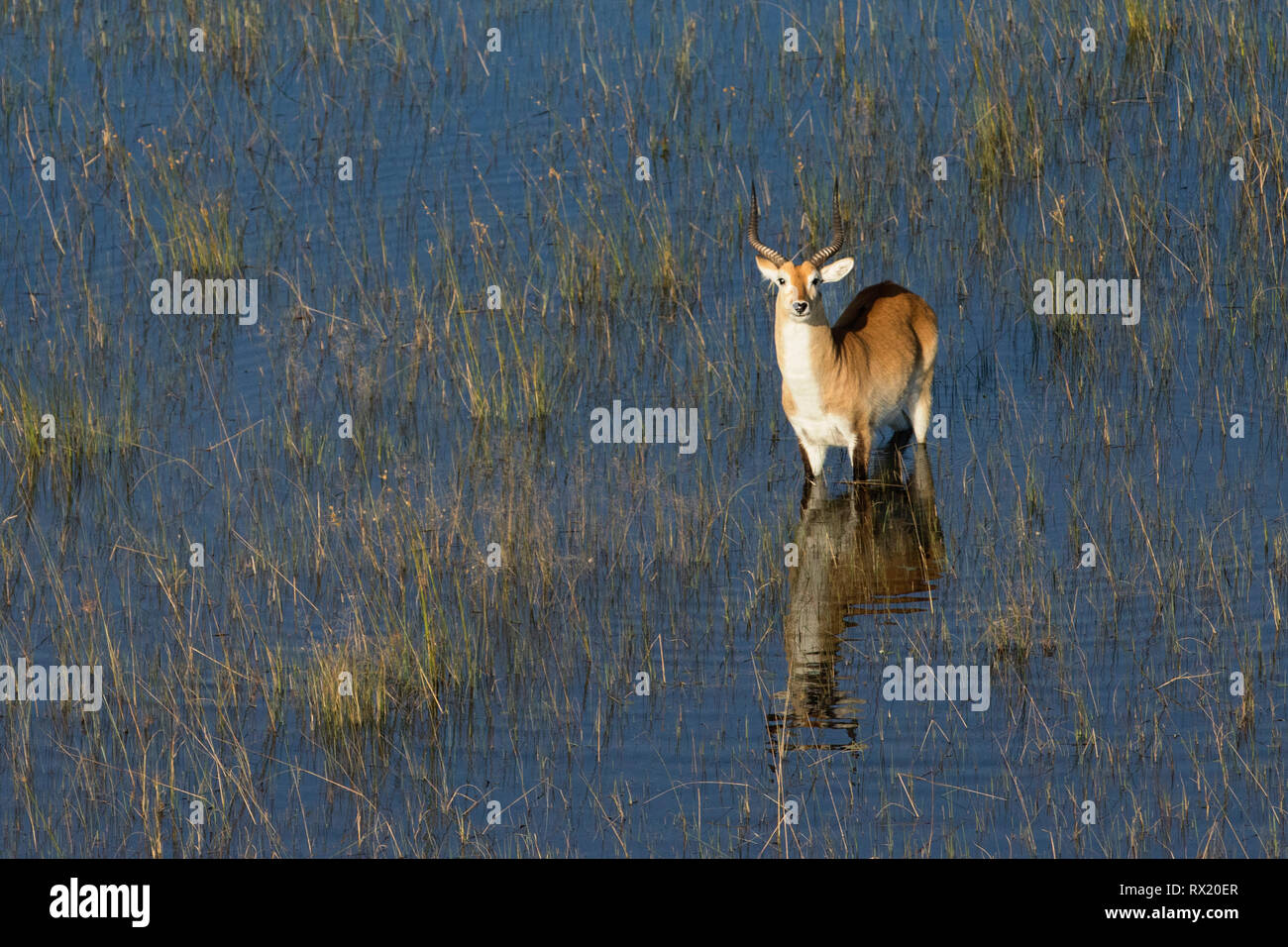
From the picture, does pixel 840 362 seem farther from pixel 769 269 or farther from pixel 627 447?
pixel 627 447

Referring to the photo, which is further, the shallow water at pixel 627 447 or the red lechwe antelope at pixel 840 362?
the red lechwe antelope at pixel 840 362

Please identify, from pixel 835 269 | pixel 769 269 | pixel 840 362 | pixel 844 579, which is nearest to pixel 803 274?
pixel 769 269

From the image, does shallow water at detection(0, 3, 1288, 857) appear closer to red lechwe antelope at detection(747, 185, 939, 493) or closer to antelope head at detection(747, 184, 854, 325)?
red lechwe antelope at detection(747, 185, 939, 493)

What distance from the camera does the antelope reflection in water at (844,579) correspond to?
914 centimetres

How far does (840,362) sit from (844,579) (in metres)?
1.49

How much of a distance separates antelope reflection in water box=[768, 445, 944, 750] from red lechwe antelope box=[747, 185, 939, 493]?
9.9 inches

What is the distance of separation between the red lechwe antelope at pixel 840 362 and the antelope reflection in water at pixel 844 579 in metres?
0.25

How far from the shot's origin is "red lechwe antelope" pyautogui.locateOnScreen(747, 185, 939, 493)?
1146 cm

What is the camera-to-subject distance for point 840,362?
11.7m

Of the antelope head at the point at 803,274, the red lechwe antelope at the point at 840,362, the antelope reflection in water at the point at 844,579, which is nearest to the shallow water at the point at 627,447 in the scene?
the antelope reflection in water at the point at 844,579

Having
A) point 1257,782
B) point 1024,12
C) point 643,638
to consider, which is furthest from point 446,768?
point 1024,12

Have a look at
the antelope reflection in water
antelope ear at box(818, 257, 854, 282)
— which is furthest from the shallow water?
antelope ear at box(818, 257, 854, 282)

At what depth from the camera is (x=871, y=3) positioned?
1794 cm

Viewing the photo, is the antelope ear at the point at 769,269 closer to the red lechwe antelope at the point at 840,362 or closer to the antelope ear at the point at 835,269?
the red lechwe antelope at the point at 840,362
